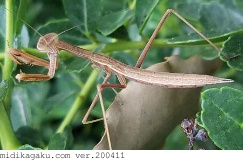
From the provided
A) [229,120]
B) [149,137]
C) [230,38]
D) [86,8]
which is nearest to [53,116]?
[86,8]

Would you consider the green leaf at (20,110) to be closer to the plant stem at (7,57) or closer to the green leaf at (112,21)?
the plant stem at (7,57)

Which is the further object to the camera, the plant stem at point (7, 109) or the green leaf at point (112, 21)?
the green leaf at point (112, 21)

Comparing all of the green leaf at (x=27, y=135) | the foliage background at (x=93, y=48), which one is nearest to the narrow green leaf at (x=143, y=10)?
the foliage background at (x=93, y=48)

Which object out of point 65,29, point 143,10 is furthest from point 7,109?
point 143,10

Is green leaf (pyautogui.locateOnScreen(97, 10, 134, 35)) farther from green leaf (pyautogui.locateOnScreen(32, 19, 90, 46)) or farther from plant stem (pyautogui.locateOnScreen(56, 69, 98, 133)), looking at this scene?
plant stem (pyautogui.locateOnScreen(56, 69, 98, 133))

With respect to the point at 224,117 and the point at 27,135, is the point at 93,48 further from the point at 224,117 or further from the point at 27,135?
the point at 224,117
